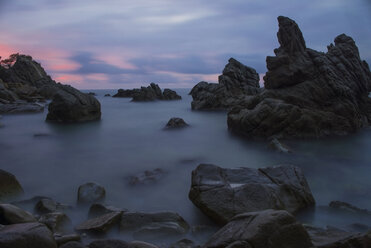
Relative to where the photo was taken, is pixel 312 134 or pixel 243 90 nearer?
pixel 312 134

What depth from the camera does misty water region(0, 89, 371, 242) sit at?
26.2 ft

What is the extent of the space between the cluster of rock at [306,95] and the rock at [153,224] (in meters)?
11.6

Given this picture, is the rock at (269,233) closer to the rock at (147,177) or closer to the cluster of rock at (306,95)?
the rock at (147,177)

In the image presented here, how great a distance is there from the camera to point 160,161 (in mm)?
12367

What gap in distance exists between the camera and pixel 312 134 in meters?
17.0

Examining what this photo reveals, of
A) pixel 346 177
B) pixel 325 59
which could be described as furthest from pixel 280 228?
pixel 325 59

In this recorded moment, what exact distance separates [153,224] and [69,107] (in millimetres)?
18660

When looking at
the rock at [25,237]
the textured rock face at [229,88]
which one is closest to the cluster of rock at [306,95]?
the rock at [25,237]

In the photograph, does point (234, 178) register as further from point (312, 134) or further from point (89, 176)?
point (312, 134)

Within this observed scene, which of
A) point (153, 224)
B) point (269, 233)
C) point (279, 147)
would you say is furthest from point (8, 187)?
point (279, 147)

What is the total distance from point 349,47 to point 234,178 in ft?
71.9

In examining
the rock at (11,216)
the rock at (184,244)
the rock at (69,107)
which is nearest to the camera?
the rock at (11,216)

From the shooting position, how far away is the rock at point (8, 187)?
7633 mm

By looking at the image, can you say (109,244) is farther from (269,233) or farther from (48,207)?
(48,207)
